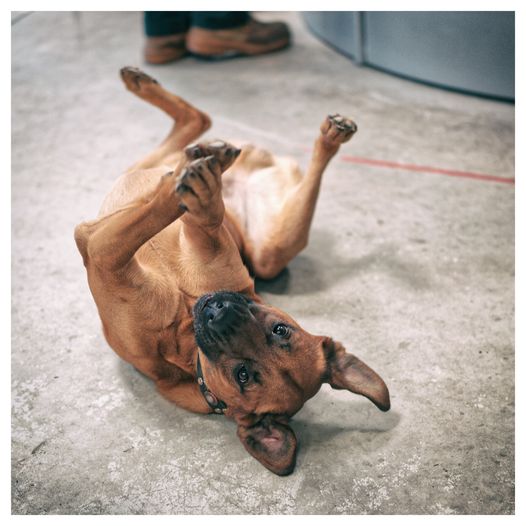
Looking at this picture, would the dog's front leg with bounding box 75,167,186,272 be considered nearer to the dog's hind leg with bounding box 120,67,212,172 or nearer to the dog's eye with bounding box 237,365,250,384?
the dog's eye with bounding box 237,365,250,384

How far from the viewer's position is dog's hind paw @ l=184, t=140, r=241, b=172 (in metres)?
2.22

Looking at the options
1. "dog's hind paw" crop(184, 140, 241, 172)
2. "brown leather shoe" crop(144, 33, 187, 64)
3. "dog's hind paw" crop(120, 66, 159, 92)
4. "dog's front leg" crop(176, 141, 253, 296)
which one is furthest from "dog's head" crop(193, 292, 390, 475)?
"brown leather shoe" crop(144, 33, 187, 64)

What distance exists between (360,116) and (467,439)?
3.00 m

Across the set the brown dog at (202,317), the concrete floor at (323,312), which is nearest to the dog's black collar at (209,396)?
the brown dog at (202,317)

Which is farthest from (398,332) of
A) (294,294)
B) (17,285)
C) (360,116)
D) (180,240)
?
(360,116)

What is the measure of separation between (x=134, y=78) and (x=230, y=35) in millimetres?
2535

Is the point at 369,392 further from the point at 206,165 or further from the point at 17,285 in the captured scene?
the point at 17,285

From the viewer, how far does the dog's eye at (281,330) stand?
2.30 meters

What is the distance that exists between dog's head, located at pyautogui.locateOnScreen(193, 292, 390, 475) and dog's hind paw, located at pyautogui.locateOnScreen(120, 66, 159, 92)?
175cm

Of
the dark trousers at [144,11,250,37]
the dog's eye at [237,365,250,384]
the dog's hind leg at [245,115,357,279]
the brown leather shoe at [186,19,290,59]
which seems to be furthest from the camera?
the brown leather shoe at [186,19,290,59]

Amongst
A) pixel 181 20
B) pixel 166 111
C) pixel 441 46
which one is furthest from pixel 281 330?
pixel 181 20

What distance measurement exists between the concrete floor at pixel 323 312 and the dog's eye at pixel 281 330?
576 mm

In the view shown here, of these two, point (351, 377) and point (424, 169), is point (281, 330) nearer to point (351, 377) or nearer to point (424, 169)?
point (351, 377)

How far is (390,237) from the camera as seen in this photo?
3768mm
